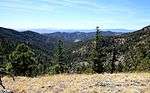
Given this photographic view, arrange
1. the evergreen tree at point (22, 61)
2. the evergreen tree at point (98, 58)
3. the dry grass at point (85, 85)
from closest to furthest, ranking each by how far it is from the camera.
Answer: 1. the dry grass at point (85, 85)
2. the evergreen tree at point (22, 61)
3. the evergreen tree at point (98, 58)

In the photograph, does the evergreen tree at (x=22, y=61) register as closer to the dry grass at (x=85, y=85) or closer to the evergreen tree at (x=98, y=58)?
the evergreen tree at (x=98, y=58)

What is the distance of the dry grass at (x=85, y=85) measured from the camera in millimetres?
16703

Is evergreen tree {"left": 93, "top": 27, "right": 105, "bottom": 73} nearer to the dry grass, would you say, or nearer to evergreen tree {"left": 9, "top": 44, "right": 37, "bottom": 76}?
evergreen tree {"left": 9, "top": 44, "right": 37, "bottom": 76}

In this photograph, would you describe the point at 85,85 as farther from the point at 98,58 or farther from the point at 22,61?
the point at 98,58

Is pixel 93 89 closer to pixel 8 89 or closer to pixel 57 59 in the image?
pixel 8 89

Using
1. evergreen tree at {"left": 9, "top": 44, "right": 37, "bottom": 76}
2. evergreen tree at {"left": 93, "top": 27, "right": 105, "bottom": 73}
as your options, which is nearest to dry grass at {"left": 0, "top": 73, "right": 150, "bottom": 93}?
evergreen tree at {"left": 9, "top": 44, "right": 37, "bottom": 76}

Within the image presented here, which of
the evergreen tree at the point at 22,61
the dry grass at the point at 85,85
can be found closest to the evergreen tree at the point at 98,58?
the evergreen tree at the point at 22,61

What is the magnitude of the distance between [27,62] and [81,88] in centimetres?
6940

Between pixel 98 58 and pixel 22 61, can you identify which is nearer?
pixel 22 61

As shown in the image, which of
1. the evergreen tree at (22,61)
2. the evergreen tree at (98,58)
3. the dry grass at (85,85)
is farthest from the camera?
the evergreen tree at (98,58)

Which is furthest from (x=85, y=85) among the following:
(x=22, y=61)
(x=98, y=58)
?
(x=98, y=58)

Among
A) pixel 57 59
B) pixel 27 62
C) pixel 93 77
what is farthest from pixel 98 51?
pixel 93 77

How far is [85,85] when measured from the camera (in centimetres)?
1786

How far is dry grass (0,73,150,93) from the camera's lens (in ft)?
54.8
